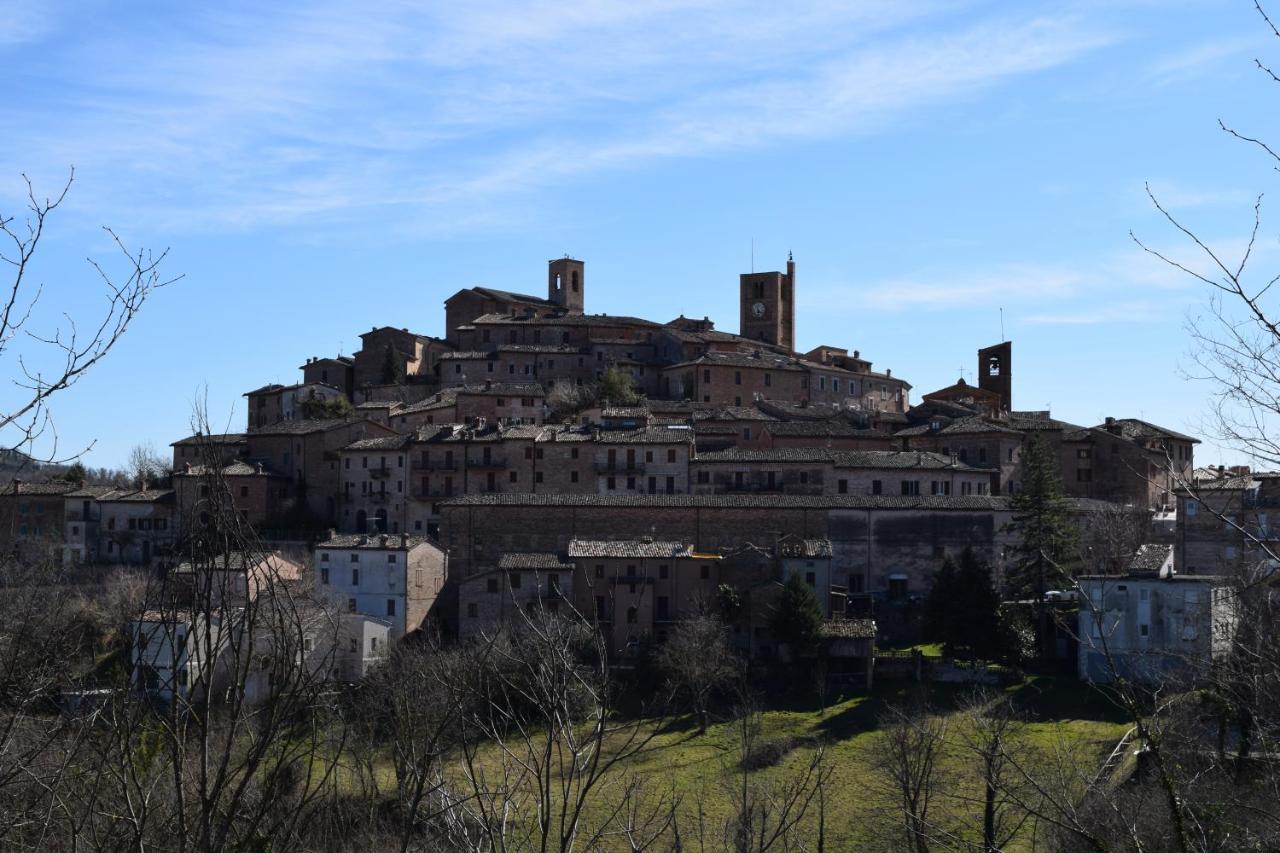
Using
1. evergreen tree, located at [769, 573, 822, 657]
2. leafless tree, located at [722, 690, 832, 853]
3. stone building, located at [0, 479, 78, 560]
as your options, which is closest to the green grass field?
leafless tree, located at [722, 690, 832, 853]

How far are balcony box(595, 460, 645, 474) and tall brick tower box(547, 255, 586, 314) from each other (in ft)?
110

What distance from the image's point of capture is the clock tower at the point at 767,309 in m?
80.5

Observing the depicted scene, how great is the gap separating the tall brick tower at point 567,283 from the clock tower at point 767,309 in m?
9.83

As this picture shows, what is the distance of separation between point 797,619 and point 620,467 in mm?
13925

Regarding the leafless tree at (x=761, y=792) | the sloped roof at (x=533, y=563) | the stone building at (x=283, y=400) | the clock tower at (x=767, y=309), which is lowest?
the leafless tree at (x=761, y=792)

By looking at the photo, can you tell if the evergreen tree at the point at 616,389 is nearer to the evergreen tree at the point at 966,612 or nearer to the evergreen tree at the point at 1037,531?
the evergreen tree at the point at 1037,531

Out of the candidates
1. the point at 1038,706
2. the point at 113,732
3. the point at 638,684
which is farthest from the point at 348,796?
the point at 113,732

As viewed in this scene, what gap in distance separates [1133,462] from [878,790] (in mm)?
31474

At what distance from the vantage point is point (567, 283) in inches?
3300

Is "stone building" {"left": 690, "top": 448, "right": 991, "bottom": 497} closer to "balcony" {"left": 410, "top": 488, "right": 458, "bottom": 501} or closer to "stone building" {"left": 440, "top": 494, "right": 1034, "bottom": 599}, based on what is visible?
"stone building" {"left": 440, "top": 494, "right": 1034, "bottom": 599}

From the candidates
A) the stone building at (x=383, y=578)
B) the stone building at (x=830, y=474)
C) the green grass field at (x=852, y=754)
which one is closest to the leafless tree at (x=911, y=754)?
the green grass field at (x=852, y=754)

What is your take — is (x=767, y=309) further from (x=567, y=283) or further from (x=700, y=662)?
(x=700, y=662)

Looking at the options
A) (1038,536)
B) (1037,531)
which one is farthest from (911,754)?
(1037,531)

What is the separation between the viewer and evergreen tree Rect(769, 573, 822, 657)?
1510 inches
